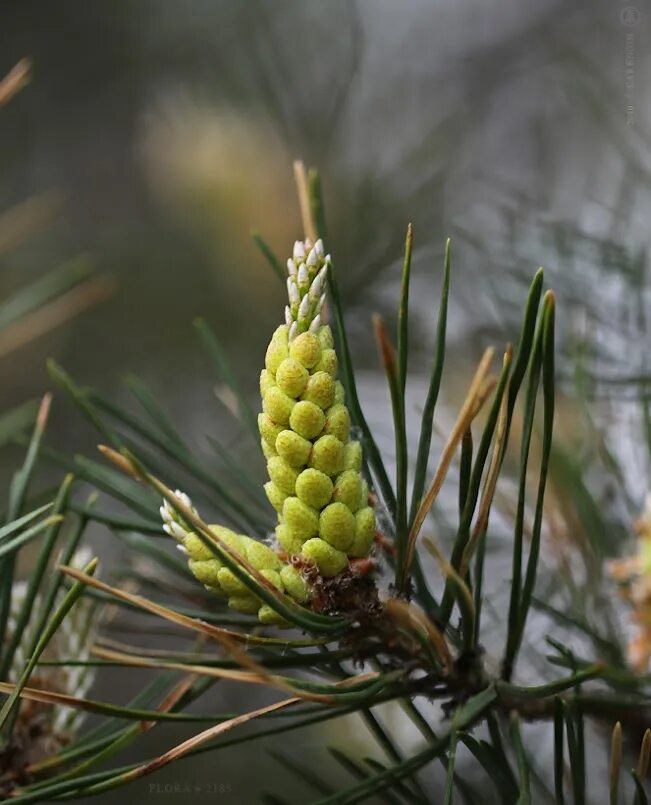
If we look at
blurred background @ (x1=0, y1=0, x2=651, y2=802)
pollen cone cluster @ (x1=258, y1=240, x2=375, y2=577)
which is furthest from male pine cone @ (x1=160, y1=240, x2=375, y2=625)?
blurred background @ (x1=0, y1=0, x2=651, y2=802)

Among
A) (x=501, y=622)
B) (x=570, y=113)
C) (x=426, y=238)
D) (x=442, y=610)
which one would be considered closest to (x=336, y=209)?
(x=426, y=238)

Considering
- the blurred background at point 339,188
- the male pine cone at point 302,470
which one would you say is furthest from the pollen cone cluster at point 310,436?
the blurred background at point 339,188

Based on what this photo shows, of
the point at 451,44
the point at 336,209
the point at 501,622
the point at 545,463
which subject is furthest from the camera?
the point at 451,44

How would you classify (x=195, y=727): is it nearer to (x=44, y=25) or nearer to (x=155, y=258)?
(x=155, y=258)

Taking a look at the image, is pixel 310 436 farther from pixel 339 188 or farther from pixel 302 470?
pixel 339 188

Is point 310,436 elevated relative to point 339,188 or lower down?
lower down

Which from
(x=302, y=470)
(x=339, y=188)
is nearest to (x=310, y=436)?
(x=302, y=470)
